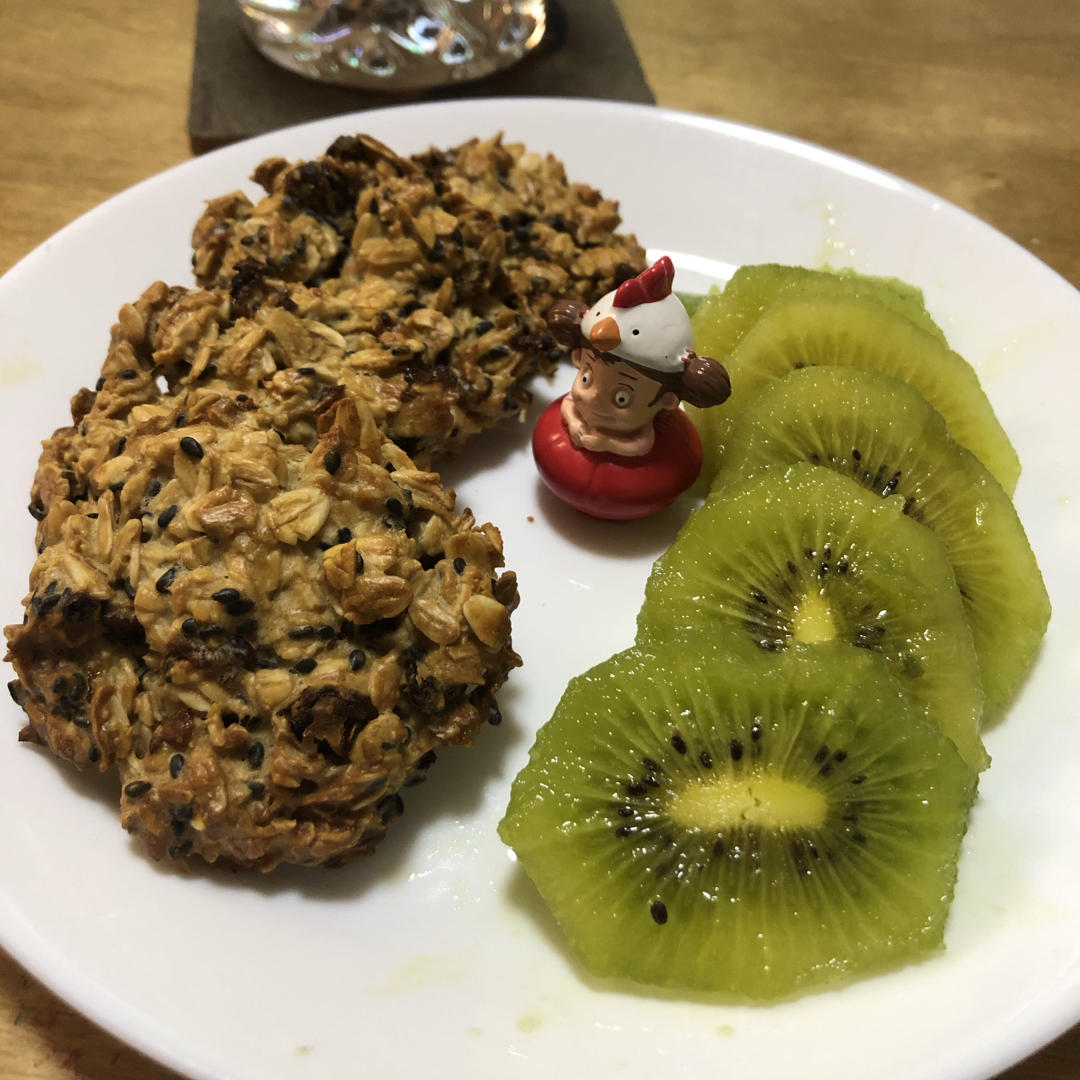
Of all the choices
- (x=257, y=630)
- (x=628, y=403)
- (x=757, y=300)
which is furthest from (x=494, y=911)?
(x=757, y=300)

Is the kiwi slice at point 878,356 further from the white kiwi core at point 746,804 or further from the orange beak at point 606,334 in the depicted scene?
the white kiwi core at point 746,804

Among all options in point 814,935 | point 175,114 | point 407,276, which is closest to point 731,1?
point 175,114

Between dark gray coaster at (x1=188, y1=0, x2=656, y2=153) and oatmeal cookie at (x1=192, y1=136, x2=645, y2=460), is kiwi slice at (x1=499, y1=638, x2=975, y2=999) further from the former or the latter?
dark gray coaster at (x1=188, y1=0, x2=656, y2=153)

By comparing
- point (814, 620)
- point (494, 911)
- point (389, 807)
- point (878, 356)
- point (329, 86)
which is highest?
point (878, 356)

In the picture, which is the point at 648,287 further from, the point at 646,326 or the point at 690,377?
the point at 690,377

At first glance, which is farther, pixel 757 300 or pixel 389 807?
pixel 757 300

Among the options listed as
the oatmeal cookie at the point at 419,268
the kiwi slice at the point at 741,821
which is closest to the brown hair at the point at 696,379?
the oatmeal cookie at the point at 419,268
